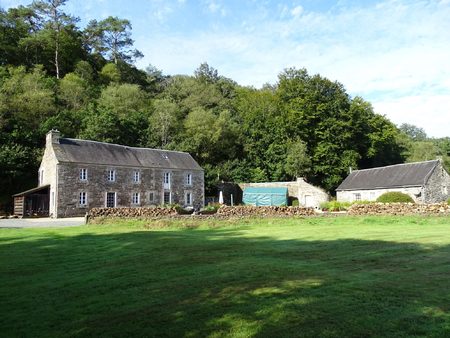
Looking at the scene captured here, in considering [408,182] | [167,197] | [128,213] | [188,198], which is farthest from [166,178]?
[408,182]

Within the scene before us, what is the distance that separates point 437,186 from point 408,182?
102 inches

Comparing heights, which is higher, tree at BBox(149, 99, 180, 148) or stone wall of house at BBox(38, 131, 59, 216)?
tree at BBox(149, 99, 180, 148)

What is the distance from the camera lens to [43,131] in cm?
4131

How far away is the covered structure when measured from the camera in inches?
1325

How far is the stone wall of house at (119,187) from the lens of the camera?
111 feet

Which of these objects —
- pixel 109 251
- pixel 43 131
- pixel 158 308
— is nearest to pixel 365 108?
pixel 43 131

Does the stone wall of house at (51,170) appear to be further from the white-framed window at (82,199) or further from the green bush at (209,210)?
the green bush at (209,210)

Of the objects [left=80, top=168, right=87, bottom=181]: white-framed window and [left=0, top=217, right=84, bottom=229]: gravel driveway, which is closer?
[left=0, top=217, right=84, bottom=229]: gravel driveway

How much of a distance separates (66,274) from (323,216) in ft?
58.5

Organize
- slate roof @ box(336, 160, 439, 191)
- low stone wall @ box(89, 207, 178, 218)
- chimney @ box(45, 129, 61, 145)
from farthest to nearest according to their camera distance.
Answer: slate roof @ box(336, 160, 439, 191)
chimney @ box(45, 129, 61, 145)
low stone wall @ box(89, 207, 178, 218)

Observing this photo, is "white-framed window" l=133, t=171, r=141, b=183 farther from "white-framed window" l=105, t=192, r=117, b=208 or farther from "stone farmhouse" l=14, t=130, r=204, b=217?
"white-framed window" l=105, t=192, r=117, b=208

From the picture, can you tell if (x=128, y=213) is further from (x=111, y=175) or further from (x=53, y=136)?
(x=53, y=136)

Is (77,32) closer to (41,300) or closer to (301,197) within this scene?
(301,197)

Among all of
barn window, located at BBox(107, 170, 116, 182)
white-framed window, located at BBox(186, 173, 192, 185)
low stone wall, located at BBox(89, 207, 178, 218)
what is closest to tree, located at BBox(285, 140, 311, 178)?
white-framed window, located at BBox(186, 173, 192, 185)
